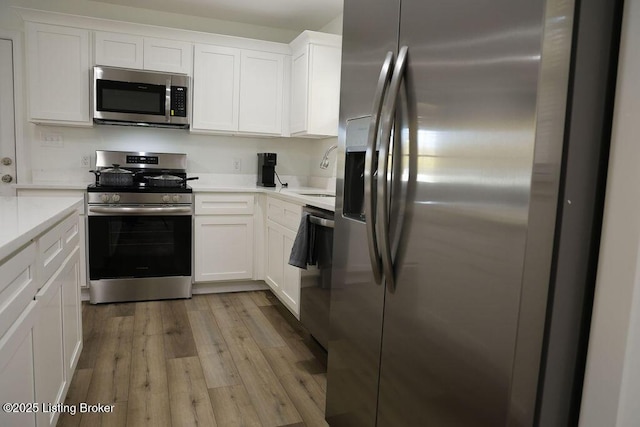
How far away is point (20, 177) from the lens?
12.0 feet

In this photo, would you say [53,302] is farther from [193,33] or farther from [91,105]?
[193,33]

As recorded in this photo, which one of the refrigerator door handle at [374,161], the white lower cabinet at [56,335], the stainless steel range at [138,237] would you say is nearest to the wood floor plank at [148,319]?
the stainless steel range at [138,237]

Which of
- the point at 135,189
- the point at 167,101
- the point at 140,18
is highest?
the point at 140,18

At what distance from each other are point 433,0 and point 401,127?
33cm

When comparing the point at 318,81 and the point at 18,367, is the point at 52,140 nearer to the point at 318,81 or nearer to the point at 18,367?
the point at 318,81

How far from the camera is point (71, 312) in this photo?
6.45ft

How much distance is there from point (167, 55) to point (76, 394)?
2692 mm

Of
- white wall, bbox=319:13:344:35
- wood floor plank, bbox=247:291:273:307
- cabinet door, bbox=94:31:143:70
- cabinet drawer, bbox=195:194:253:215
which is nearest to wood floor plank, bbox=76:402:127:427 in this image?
wood floor plank, bbox=247:291:273:307

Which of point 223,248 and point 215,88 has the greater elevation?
point 215,88

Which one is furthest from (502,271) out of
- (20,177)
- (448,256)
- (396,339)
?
(20,177)

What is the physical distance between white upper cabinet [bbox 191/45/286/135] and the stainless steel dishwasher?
1601mm

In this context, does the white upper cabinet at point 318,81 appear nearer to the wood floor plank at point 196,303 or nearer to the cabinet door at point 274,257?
the cabinet door at point 274,257

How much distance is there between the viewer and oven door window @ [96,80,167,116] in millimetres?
3436

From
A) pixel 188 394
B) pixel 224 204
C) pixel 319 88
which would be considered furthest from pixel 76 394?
pixel 319 88
